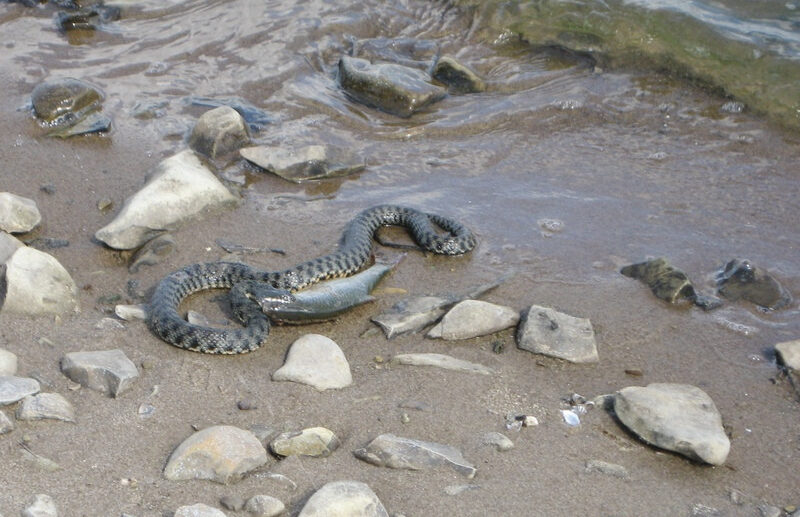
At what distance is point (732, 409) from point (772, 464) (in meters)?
0.62

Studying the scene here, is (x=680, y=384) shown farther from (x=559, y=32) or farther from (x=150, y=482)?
(x=559, y=32)

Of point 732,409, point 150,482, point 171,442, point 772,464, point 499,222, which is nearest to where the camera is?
point 150,482

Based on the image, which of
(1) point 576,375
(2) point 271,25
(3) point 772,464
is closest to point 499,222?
(1) point 576,375

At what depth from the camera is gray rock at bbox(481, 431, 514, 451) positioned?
17.9 ft

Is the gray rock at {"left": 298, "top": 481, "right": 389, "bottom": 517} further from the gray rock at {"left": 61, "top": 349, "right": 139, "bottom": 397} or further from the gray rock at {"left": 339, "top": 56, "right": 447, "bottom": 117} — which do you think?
the gray rock at {"left": 339, "top": 56, "right": 447, "bottom": 117}

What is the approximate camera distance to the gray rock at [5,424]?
4840 mm

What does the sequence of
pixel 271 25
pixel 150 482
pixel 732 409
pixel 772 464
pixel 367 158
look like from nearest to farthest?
pixel 150 482 < pixel 772 464 < pixel 732 409 < pixel 367 158 < pixel 271 25

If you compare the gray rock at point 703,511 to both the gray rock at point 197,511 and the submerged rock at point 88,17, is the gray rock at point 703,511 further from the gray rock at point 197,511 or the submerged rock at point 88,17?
the submerged rock at point 88,17

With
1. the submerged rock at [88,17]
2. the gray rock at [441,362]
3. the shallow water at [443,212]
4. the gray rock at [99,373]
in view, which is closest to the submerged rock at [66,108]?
the shallow water at [443,212]

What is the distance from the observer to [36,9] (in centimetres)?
1259

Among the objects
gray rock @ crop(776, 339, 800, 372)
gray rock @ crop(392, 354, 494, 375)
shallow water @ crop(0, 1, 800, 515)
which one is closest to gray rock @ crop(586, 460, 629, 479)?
shallow water @ crop(0, 1, 800, 515)

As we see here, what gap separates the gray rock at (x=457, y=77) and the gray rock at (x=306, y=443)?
709 centimetres

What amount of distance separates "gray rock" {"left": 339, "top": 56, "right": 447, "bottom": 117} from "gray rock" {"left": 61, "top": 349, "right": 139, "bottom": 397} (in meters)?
5.97

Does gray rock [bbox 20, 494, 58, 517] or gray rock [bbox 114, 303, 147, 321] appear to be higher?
gray rock [bbox 20, 494, 58, 517]
